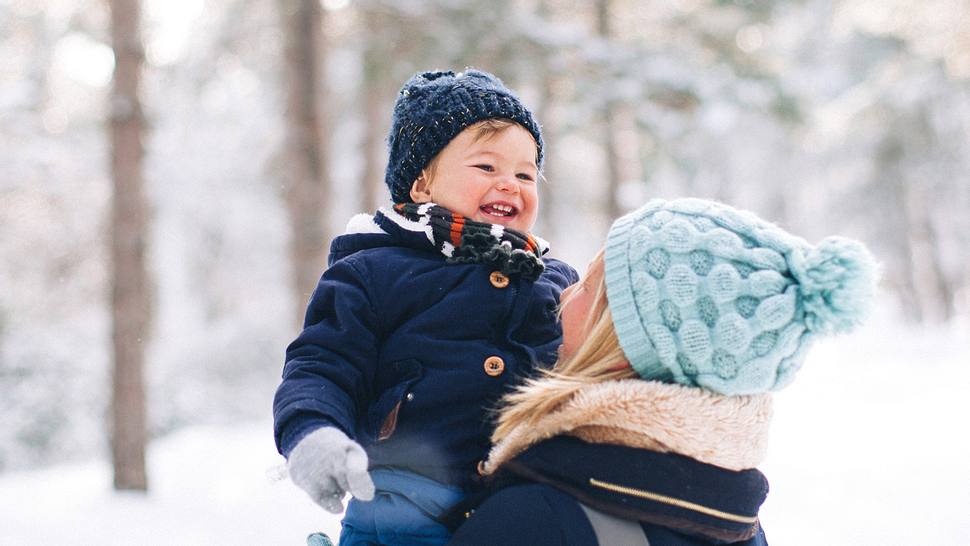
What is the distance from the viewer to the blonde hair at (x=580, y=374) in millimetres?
1527

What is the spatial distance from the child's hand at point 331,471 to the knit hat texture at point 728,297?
52 cm

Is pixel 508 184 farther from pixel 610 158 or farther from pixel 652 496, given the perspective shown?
pixel 610 158

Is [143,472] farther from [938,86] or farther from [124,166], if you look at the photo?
[938,86]

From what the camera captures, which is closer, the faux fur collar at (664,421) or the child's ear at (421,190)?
the faux fur collar at (664,421)

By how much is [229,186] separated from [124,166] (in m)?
10.8

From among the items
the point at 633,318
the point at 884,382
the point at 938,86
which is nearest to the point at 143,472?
the point at 633,318

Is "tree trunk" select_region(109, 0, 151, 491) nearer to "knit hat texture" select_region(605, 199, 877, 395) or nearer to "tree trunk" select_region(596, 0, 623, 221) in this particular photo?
"knit hat texture" select_region(605, 199, 877, 395)

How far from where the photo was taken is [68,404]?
10.1 meters

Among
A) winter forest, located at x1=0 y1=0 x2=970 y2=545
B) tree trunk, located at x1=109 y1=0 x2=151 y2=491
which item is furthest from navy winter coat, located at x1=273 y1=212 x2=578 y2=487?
tree trunk, located at x1=109 y1=0 x2=151 y2=491

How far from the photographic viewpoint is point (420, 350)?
1.77 m

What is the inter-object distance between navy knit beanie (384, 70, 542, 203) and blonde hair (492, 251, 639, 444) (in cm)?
53

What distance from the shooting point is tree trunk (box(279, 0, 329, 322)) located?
7355 mm

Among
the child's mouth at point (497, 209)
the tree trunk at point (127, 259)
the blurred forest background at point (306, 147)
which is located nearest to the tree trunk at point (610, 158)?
the blurred forest background at point (306, 147)

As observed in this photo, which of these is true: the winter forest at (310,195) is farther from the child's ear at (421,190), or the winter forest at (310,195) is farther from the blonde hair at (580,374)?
the blonde hair at (580,374)
